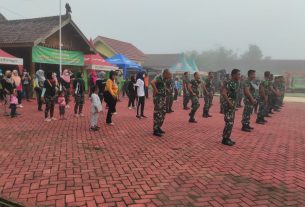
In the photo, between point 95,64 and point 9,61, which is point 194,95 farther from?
point 95,64

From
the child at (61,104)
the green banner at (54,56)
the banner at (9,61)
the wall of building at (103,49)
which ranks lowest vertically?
the child at (61,104)

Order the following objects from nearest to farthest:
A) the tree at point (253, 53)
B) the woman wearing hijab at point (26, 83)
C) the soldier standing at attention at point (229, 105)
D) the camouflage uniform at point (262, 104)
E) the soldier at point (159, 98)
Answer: the soldier standing at attention at point (229, 105), the soldier at point (159, 98), the camouflage uniform at point (262, 104), the woman wearing hijab at point (26, 83), the tree at point (253, 53)

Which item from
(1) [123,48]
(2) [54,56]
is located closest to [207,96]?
(2) [54,56]

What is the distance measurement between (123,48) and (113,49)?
109 inches

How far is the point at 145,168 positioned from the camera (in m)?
5.30

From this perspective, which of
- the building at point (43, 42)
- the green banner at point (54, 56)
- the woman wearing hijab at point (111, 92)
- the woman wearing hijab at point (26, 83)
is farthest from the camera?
the green banner at point (54, 56)

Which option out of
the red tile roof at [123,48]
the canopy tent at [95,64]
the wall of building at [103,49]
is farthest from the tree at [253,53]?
the canopy tent at [95,64]

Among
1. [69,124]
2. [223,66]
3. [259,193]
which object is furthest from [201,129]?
[223,66]

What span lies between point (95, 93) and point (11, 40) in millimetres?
10874

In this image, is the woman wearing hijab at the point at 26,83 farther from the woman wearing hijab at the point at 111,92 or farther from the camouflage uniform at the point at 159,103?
the camouflage uniform at the point at 159,103

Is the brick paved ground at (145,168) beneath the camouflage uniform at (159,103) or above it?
beneath

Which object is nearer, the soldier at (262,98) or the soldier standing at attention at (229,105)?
the soldier standing at attention at (229,105)

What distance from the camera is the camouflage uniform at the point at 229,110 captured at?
7324mm

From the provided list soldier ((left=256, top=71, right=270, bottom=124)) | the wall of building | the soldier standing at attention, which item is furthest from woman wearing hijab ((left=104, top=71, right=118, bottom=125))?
the wall of building
